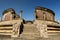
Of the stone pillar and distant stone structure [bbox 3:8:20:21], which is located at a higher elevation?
distant stone structure [bbox 3:8:20:21]

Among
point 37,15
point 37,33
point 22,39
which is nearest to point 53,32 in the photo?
point 37,33

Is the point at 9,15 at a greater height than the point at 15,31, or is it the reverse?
the point at 9,15

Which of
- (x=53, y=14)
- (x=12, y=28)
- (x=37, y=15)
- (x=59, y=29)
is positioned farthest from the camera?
(x=53, y=14)

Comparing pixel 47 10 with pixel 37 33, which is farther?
pixel 47 10

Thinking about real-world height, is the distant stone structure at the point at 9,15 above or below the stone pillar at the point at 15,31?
above

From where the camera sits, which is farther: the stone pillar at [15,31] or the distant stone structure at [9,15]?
the distant stone structure at [9,15]

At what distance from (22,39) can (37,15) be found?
11923mm

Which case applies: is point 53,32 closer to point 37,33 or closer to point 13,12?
point 37,33

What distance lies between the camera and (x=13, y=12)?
22.8 meters

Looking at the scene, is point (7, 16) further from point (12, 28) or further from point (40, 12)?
point (12, 28)

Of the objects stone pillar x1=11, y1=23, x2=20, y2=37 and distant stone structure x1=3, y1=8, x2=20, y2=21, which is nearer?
stone pillar x1=11, y1=23, x2=20, y2=37

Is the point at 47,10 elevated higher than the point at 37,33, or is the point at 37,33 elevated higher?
the point at 47,10

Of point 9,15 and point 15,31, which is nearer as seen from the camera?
point 15,31

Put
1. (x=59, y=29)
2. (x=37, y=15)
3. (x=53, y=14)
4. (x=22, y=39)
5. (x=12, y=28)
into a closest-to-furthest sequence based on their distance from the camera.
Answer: (x=22, y=39) < (x=12, y=28) < (x=59, y=29) < (x=37, y=15) < (x=53, y=14)
